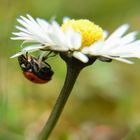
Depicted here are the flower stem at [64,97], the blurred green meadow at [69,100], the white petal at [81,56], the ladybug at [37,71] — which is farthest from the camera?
the blurred green meadow at [69,100]

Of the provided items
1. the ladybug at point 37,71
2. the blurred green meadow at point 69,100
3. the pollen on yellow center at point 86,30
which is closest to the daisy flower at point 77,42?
the pollen on yellow center at point 86,30

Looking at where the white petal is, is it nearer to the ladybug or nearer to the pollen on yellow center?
the pollen on yellow center

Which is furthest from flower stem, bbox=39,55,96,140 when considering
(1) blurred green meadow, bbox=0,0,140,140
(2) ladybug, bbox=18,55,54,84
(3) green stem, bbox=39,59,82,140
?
(1) blurred green meadow, bbox=0,0,140,140

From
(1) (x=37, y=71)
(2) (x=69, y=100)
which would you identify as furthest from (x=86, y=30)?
(2) (x=69, y=100)

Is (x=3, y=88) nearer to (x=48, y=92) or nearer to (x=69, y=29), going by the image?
Answer: (x=48, y=92)

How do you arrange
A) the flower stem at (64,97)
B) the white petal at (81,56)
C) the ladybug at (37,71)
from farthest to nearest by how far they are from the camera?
the ladybug at (37,71)
the flower stem at (64,97)
the white petal at (81,56)

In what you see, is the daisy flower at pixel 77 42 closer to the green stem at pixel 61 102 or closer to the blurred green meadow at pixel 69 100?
the green stem at pixel 61 102

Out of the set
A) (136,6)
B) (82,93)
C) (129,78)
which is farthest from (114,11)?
(82,93)
